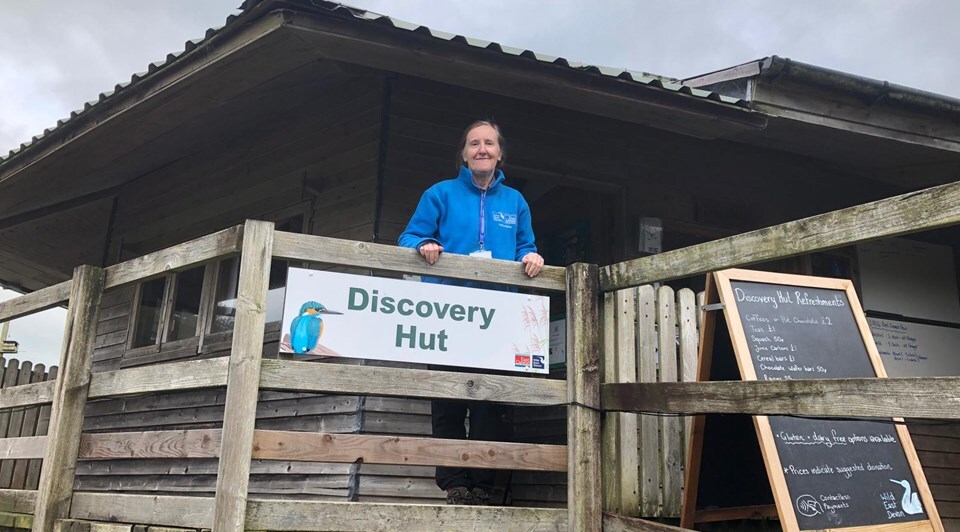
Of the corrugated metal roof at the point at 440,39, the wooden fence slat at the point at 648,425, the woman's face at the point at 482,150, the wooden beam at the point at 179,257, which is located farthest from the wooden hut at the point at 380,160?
the wooden fence slat at the point at 648,425

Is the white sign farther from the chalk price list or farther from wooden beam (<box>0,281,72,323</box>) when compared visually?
wooden beam (<box>0,281,72,323</box>)

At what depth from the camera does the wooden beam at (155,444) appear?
3.33m

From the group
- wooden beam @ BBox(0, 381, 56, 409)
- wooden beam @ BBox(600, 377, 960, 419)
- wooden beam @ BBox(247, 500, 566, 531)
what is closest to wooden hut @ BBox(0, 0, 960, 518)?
wooden beam @ BBox(0, 381, 56, 409)

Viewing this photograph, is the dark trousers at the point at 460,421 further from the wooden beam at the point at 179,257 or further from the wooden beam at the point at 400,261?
the wooden beam at the point at 179,257

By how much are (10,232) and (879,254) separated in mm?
9666

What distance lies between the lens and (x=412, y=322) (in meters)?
3.41

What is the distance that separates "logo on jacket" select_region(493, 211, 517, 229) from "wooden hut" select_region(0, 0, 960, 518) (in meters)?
1.05

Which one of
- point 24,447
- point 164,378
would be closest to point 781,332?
point 164,378

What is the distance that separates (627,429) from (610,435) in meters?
0.17

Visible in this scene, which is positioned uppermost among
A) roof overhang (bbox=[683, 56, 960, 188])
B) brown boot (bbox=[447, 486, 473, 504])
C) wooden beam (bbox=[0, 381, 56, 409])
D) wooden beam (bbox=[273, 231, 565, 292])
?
roof overhang (bbox=[683, 56, 960, 188])

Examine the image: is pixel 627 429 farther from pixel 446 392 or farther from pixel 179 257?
pixel 179 257

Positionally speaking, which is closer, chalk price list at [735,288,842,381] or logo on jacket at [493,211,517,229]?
chalk price list at [735,288,842,381]

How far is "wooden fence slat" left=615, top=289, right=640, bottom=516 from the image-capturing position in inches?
146

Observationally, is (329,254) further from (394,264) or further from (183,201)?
(183,201)
